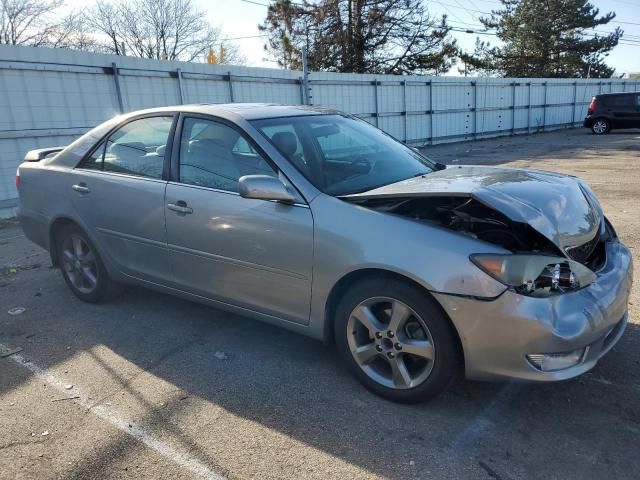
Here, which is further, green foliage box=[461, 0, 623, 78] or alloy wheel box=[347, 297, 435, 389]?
green foliage box=[461, 0, 623, 78]

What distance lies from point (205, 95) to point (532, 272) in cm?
1061

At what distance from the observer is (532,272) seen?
2.49 metres

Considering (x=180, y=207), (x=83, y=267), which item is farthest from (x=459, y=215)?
(x=83, y=267)

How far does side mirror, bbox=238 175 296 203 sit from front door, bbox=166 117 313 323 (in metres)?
0.10

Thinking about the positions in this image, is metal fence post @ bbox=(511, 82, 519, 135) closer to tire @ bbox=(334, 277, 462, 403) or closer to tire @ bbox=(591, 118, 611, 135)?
tire @ bbox=(591, 118, 611, 135)

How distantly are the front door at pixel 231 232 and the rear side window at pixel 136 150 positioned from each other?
0.23 meters

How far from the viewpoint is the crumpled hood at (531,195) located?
8.84 ft

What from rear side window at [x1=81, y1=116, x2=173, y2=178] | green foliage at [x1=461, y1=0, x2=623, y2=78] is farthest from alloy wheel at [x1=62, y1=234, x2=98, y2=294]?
green foliage at [x1=461, y1=0, x2=623, y2=78]

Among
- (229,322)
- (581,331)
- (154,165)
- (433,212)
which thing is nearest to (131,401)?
(229,322)

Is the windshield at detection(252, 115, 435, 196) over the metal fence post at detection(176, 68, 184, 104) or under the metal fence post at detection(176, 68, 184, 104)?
under

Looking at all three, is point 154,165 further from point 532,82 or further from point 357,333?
point 532,82

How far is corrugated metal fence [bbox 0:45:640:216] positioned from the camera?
8.73 m

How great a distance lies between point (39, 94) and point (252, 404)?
8115mm

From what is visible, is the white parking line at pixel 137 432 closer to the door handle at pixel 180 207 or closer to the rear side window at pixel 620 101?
the door handle at pixel 180 207
